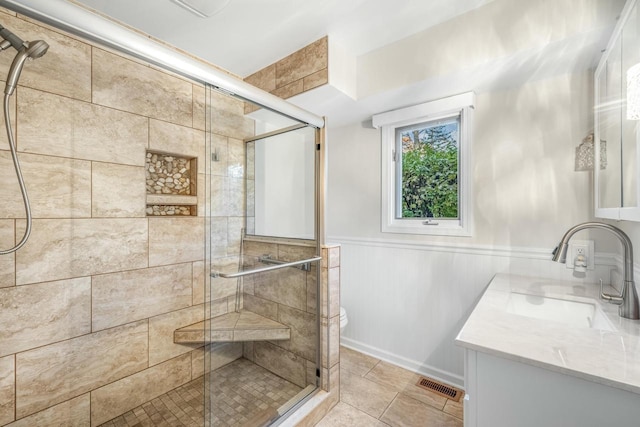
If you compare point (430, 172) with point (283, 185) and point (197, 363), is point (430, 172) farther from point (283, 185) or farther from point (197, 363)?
point (197, 363)

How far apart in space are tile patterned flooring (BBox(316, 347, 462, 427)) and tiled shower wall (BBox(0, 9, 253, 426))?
1.09m

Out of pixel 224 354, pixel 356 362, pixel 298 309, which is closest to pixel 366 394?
pixel 356 362

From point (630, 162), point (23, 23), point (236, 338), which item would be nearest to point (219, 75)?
point (23, 23)

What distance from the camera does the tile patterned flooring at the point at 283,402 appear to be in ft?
4.44

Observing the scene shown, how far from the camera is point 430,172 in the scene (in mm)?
2076

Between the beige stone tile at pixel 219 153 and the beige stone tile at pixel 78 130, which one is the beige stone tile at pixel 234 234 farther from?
the beige stone tile at pixel 78 130

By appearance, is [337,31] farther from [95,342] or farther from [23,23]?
[95,342]

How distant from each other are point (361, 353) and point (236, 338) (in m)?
1.32

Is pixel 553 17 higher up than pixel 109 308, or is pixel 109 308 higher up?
pixel 553 17

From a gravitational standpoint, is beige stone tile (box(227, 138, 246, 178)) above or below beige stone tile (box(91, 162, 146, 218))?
above

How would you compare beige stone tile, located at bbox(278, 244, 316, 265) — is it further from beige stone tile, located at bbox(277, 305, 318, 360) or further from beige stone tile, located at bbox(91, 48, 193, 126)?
beige stone tile, located at bbox(91, 48, 193, 126)

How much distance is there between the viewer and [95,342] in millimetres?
1559

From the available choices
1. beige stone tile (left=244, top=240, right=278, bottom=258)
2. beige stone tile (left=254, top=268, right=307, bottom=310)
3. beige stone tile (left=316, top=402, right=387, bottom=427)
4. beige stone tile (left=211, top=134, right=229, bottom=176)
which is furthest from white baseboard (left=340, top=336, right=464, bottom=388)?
beige stone tile (left=211, top=134, right=229, bottom=176)

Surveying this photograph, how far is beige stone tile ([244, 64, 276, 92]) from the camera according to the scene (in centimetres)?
205
